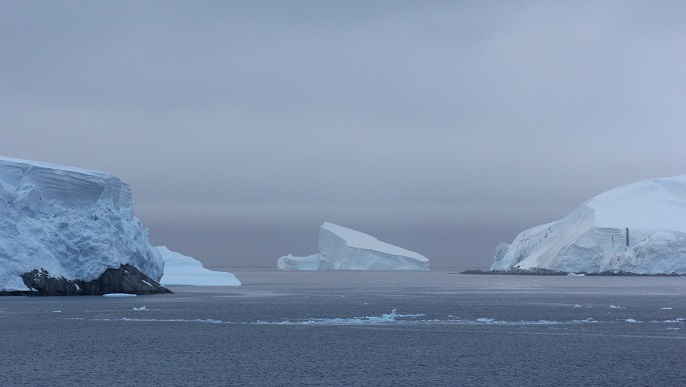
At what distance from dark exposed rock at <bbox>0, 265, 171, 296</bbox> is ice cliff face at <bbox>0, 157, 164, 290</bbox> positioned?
0.97 feet

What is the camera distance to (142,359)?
71.7 ft

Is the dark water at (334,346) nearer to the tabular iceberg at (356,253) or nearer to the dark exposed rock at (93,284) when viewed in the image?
the dark exposed rock at (93,284)

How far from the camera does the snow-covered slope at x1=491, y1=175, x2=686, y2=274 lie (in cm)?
10144

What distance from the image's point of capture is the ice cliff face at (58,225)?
141ft

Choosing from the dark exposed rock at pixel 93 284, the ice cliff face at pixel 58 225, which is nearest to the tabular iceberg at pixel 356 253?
the dark exposed rock at pixel 93 284

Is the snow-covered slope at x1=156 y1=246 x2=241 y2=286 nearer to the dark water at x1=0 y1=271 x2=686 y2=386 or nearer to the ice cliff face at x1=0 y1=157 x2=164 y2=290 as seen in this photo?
the ice cliff face at x1=0 y1=157 x2=164 y2=290

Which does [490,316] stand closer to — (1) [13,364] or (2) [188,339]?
(2) [188,339]

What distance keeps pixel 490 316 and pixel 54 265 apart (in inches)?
890

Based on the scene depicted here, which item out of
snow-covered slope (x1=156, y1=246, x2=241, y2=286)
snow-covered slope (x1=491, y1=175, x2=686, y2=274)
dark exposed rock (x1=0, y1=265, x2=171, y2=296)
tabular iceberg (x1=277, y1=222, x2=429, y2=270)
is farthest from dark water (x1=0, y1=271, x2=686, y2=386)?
tabular iceberg (x1=277, y1=222, x2=429, y2=270)

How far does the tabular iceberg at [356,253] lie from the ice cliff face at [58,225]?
90.0 m

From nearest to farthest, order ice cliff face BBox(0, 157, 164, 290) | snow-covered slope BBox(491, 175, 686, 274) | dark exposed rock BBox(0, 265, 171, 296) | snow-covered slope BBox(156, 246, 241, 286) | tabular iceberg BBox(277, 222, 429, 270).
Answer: ice cliff face BBox(0, 157, 164, 290)
dark exposed rock BBox(0, 265, 171, 296)
snow-covered slope BBox(156, 246, 241, 286)
snow-covered slope BBox(491, 175, 686, 274)
tabular iceberg BBox(277, 222, 429, 270)

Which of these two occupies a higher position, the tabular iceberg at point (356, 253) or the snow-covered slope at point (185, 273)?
the tabular iceberg at point (356, 253)

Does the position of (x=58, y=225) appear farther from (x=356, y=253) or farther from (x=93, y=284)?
(x=356, y=253)

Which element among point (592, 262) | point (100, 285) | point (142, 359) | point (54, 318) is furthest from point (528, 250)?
point (142, 359)
